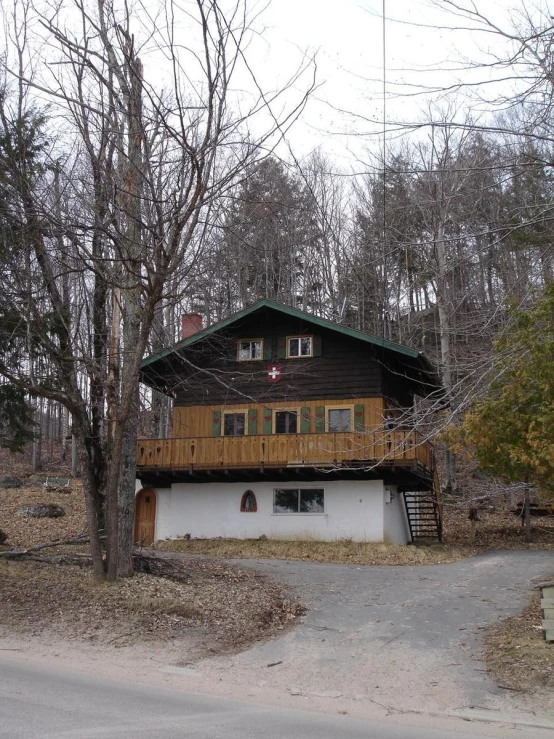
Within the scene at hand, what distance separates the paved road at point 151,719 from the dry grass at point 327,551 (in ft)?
44.0

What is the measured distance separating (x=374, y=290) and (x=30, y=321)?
86.3 ft

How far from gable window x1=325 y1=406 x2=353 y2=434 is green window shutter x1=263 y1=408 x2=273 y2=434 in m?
1.97

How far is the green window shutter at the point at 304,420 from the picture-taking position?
23.8 meters

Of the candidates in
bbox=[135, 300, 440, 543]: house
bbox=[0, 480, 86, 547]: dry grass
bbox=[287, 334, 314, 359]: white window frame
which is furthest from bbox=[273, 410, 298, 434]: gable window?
bbox=[0, 480, 86, 547]: dry grass

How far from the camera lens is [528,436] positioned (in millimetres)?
8867

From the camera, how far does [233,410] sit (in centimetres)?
2491

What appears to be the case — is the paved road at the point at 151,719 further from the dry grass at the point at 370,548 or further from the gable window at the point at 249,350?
the gable window at the point at 249,350

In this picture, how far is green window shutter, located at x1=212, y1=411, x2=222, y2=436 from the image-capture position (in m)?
24.8

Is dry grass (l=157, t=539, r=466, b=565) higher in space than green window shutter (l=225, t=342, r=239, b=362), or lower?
lower

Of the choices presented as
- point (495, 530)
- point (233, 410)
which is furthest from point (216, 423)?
point (495, 530)

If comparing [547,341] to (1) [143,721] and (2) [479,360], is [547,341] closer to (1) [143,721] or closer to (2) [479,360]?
(2) [479,360]

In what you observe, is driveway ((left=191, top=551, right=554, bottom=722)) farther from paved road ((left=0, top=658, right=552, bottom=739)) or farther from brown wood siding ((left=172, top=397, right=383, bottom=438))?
brown wood siding ((left=172, top=397, right=383, bottom=438))

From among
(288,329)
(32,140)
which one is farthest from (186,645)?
(288,329)

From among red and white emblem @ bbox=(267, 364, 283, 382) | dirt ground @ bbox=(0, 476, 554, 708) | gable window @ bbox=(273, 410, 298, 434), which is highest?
red and white emblem @ bbox=(267, 364, 283, 382)
